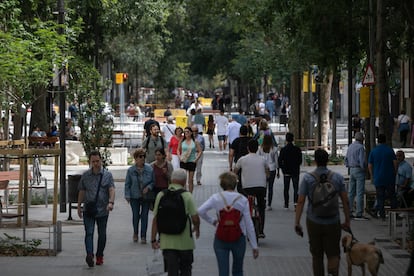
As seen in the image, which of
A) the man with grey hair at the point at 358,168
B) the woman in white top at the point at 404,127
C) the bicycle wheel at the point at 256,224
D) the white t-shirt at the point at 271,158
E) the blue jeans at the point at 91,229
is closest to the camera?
the blue jeans at the point at 91,229

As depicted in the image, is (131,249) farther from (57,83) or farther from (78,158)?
(78,158)

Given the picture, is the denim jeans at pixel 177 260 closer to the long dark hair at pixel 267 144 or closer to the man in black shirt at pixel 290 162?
→ the long dark hair at pixel 267 144

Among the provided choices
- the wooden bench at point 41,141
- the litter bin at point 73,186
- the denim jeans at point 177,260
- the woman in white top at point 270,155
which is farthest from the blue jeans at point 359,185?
the wooden bench at point 41,141

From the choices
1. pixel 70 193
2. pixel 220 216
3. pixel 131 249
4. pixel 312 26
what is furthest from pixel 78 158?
pixel 220 216

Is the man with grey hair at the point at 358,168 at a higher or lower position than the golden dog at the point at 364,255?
higher

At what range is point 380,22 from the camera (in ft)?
81.4

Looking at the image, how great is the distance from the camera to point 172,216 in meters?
12.1

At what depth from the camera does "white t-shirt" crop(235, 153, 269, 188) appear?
1798 centimetres

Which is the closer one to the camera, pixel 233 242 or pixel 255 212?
pixel 233 242

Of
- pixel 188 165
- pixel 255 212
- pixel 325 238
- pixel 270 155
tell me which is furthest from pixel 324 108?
pixel 325 238

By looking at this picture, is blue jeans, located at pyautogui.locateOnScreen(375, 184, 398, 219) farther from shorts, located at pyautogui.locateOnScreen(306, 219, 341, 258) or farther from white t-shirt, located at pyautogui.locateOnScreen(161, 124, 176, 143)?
white t-shirt, located at pyautogui.locateOnScreen(161, 124, 176, 143)

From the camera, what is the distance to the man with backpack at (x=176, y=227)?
12.1 meters

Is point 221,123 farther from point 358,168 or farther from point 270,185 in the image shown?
point 358,168

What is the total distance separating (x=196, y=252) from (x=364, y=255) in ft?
15.0
